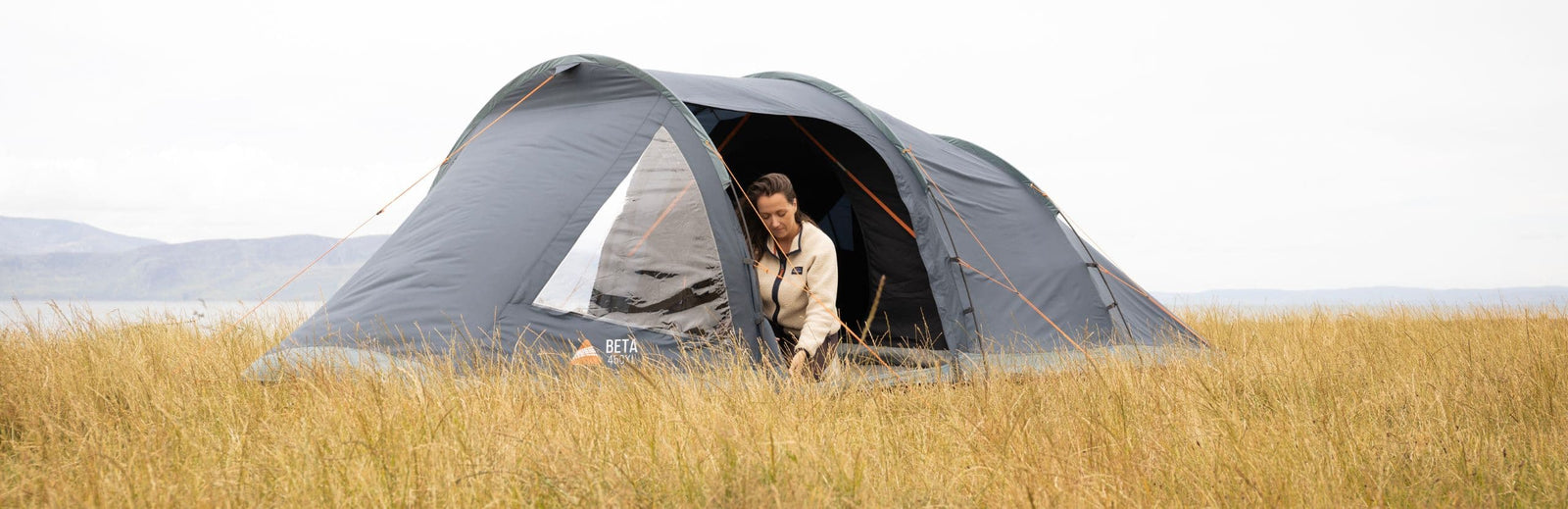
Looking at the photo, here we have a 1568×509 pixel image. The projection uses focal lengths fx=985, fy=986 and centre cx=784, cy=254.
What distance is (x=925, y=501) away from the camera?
226 centimetres

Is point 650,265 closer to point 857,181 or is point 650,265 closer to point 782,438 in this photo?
point 857,181

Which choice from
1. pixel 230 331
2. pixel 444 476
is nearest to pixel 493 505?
→ pixel 444 476

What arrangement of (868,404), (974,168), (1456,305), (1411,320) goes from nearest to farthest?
(868,404)
(974,168)
(1411,320)
(1456,305)

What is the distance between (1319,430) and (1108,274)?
2671 millimetres

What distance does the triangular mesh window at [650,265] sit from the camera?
3984 mm

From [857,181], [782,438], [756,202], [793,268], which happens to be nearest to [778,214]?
[756,202]

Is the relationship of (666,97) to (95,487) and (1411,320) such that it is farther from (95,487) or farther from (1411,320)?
(1411,320)

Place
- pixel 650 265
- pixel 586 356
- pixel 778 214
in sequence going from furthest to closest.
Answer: pixel 778 214 → pixel 650 265 → pixel 586 356

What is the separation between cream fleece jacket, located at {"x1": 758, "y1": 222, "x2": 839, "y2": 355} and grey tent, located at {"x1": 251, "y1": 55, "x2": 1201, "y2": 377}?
246mm

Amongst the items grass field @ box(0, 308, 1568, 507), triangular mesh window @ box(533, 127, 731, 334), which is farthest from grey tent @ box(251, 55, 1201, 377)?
grass field @ box(0, 308, 1568, 507)

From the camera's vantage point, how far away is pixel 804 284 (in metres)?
4.37

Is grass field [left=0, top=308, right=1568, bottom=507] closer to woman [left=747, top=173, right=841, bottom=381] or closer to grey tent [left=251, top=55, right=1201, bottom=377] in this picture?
grey tent [left=251, top=55, right=1201, bottom=377]

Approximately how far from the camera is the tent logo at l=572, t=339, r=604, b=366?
380 centimetres

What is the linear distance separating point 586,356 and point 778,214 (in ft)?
3.47
